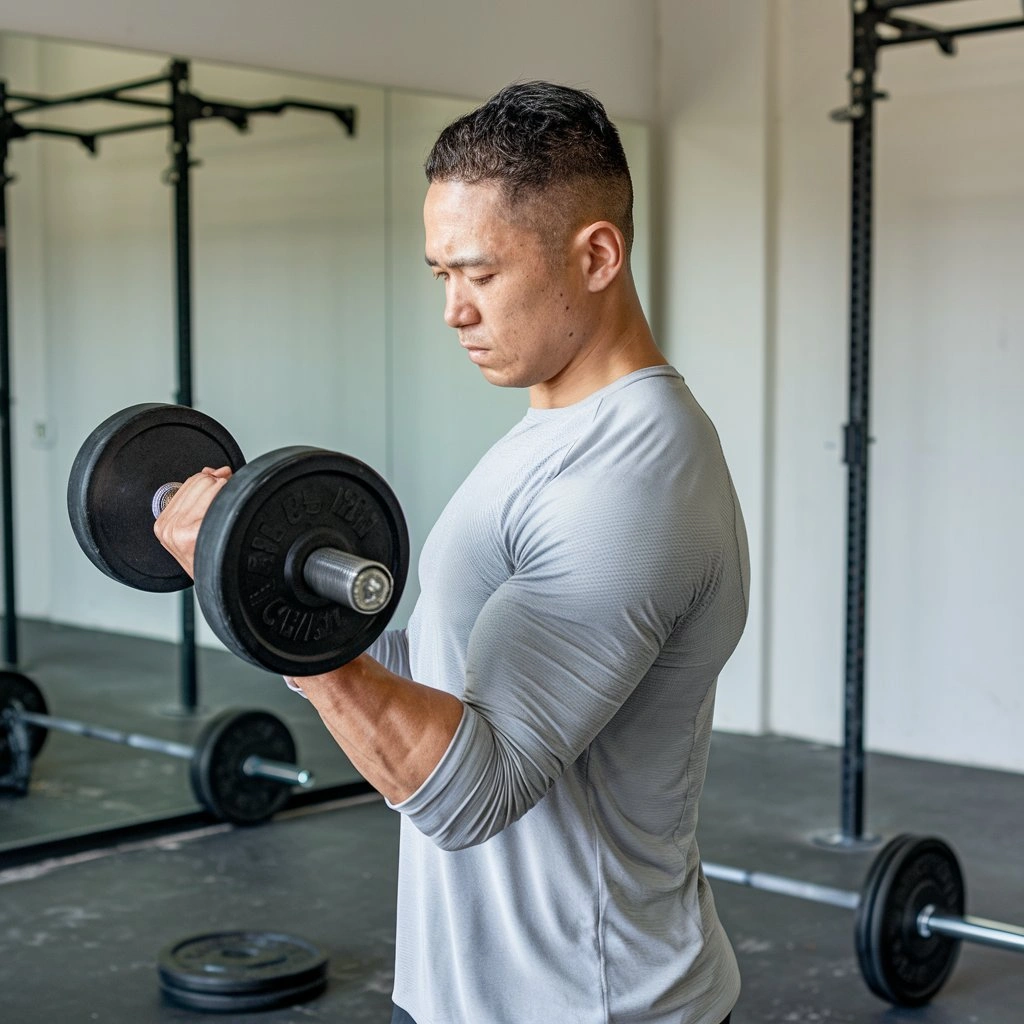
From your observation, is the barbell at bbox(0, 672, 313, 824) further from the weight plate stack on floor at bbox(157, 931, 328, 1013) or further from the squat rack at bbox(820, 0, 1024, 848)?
the squat rack at bbox(820, 0, 1024, 848)

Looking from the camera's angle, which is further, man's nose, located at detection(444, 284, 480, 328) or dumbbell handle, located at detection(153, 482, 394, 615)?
man's nose, located at detection(444, 284, 480, 328)

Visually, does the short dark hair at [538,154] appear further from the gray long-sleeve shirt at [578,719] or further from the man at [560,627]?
the gray long-sleeve shirt at [578,719]

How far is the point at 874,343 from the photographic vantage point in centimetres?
443

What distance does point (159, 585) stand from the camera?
131 centimetres

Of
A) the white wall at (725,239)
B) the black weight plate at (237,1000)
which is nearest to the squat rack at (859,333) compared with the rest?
the white wall at (725,239)

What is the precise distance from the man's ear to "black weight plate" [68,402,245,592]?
45 centimetres

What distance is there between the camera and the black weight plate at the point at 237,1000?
102 inches

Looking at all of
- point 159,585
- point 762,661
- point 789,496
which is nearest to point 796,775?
point 762,661

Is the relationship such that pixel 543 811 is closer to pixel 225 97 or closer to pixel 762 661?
pixel 225 97

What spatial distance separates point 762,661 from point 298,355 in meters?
1.82

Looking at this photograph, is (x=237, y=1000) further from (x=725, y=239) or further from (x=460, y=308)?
(x=725, y=239)

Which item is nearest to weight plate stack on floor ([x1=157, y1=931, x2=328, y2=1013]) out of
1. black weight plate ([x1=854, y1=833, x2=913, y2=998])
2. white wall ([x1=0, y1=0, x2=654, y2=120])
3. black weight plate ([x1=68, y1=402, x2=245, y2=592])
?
black weight plate ([x1=854, y1=833, x2=913, y2=998])

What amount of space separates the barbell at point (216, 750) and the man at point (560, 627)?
99.9 inches

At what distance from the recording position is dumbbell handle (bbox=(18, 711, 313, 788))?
3.62 m
